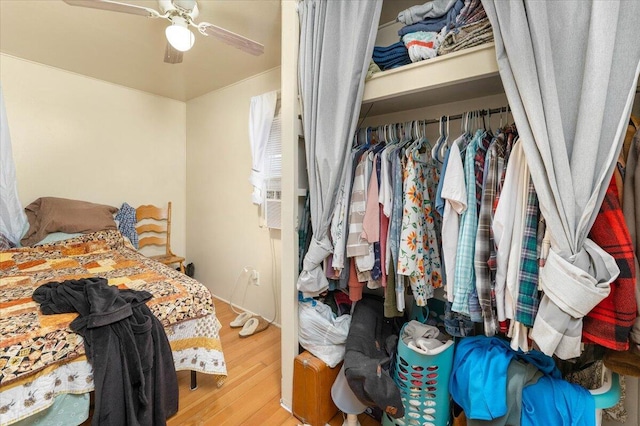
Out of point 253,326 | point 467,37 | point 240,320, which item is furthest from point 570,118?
point 240,320

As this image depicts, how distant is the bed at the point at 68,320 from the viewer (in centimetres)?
109

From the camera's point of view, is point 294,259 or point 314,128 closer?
point 314,128

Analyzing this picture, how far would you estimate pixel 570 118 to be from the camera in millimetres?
872

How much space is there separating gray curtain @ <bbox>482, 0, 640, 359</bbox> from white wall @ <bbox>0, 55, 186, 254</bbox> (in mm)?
3566

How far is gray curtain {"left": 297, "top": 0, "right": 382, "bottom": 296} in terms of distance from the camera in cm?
129

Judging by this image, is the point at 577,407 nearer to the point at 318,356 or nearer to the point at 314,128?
the point at 318,356

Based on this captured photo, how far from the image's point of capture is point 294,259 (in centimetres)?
153

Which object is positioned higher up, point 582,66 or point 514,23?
point 514,23

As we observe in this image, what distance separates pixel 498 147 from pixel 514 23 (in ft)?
1.37

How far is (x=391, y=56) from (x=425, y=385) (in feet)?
5.00

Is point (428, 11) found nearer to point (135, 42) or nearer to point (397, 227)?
point (397, 227)

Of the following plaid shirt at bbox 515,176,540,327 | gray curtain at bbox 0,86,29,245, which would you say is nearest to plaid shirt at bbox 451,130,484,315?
plaid shirt at bbox 515,176,540,327

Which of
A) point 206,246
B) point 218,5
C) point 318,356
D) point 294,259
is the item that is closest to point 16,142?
point 206,246

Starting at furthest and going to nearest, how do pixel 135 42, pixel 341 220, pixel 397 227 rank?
pixel 135 42
pixel 341 220
pixel 397 227
